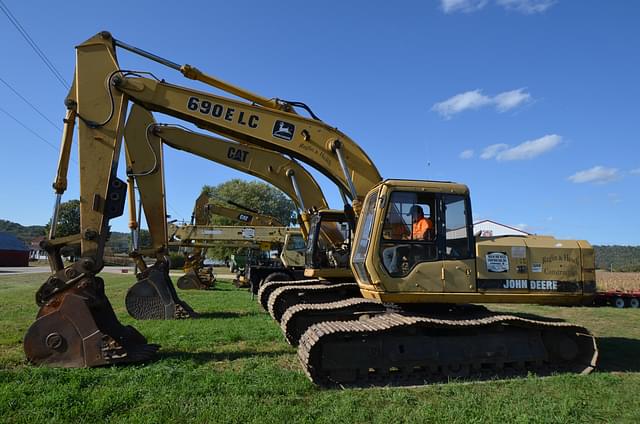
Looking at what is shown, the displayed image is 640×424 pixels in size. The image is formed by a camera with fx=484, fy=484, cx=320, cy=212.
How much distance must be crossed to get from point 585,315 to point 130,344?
13849mm

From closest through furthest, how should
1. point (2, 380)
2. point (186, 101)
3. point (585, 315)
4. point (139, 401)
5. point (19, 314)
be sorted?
point (139, 401) → point (2, 380) → point (186, 101) → point (19, 314) → point (585, 315)

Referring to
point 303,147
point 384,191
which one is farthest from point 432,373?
point 303,147

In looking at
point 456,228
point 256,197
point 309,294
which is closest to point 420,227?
point 456,228

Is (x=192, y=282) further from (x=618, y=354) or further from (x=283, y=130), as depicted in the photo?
(x=618, y=354)

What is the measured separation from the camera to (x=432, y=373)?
714 centimetres

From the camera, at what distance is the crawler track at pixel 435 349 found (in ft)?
21.9

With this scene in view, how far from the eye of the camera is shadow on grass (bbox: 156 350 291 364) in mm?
7711

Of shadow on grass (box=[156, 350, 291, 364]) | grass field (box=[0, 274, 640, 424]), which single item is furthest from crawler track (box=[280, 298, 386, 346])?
grass field (box=[0, 274, 640, 424])

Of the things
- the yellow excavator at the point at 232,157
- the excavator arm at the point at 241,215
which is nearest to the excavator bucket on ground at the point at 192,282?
the excavator arm at the point at 241,215

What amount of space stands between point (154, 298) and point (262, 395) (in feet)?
22.6

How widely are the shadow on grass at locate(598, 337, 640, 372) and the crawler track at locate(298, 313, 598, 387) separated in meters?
0.82

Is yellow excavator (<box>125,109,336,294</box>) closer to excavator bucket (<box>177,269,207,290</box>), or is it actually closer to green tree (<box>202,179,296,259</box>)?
excavator bucket (<box>177,269,207,290</box>)

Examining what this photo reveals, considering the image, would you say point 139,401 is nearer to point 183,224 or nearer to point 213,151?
point 213,151

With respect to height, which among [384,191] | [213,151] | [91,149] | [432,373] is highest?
[213,151]
